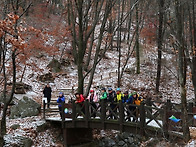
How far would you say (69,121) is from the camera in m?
12.9

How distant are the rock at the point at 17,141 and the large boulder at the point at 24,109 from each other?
9.25ft

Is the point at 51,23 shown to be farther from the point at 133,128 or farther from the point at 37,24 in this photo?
the point at 133,128

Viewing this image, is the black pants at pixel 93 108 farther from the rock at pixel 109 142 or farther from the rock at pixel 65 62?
the rock at pixel 65 62

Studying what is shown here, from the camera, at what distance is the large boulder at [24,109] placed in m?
14.4

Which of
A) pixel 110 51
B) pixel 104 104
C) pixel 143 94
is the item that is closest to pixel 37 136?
pixel 104 104

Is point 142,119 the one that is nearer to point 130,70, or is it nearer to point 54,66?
point 130,70

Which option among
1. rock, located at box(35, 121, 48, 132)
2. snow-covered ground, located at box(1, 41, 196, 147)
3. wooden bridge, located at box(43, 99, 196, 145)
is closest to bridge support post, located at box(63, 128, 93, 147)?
wooden bridge, located at box(43, 99, 196, 145)

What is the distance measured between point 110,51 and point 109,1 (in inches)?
981

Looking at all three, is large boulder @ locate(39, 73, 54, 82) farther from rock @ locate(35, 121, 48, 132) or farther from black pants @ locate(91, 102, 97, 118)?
black pants @ locate(91, 102, 97, 118)

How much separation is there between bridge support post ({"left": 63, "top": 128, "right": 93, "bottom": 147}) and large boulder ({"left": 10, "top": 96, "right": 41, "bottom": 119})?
2.87m

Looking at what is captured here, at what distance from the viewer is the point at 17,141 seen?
11531 millimetres

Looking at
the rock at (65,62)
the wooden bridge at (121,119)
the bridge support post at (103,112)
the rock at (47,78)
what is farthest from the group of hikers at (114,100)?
the rock at (65,62)

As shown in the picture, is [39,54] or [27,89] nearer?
[27,89]

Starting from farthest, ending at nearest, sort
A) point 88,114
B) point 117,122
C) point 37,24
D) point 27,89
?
point 37,24 < point 27,89 < point 88,114 < point 117,122
